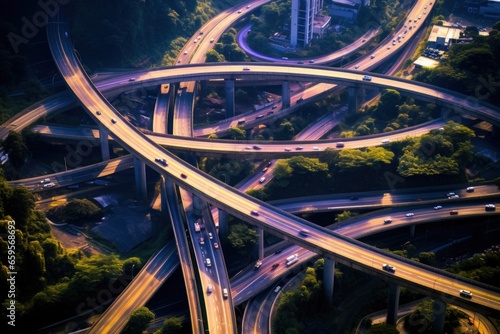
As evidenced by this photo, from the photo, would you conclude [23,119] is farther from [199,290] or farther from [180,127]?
[199,290]

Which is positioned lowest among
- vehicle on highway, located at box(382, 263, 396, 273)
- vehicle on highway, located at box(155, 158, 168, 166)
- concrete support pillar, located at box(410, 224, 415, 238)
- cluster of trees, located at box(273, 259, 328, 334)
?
cluster of trees, located at box(273, 259, 328, 334)

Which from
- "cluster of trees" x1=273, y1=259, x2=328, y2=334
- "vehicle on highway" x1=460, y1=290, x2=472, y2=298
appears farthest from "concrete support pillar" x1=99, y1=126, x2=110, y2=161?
"vehicle on highway" x1=460, y1=290, x2=472, y2=298

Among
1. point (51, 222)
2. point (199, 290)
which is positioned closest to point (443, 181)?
point (199, 290)

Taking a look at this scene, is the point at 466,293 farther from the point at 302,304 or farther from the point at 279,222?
the point at 279,222

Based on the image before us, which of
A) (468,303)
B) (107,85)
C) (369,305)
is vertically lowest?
(369,305)

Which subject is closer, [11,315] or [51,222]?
[11,315]

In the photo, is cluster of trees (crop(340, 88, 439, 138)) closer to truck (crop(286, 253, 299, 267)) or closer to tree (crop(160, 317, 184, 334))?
truck (crop(286, 253, 299, 267))
